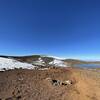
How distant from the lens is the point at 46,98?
34.3 feet

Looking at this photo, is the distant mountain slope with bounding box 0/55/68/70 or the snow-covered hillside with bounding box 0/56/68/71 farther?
the distant mountain slope with bounding box 0/55/68/70

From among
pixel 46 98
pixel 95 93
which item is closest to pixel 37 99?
pixel 46 98

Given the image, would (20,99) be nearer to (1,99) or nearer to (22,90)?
(1,99)

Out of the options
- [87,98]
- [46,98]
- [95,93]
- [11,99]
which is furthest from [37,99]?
[95,93]

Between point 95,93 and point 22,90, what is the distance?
18.1 ft

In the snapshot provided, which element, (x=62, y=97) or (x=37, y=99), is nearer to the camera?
(x=37, y=99)

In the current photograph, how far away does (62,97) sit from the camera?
35.9 ft

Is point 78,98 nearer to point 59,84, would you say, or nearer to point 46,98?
point 46,98

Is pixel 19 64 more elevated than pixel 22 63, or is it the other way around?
pixel 22 63

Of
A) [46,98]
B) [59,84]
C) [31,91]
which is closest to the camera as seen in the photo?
[46,98]

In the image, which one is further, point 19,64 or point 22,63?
point 22,63

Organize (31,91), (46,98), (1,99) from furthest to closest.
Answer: (31,91), (46,98), (1,99)

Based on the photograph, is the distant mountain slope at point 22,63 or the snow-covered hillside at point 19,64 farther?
the distant mountain slope at point 22,63

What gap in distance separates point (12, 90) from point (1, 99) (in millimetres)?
2071
